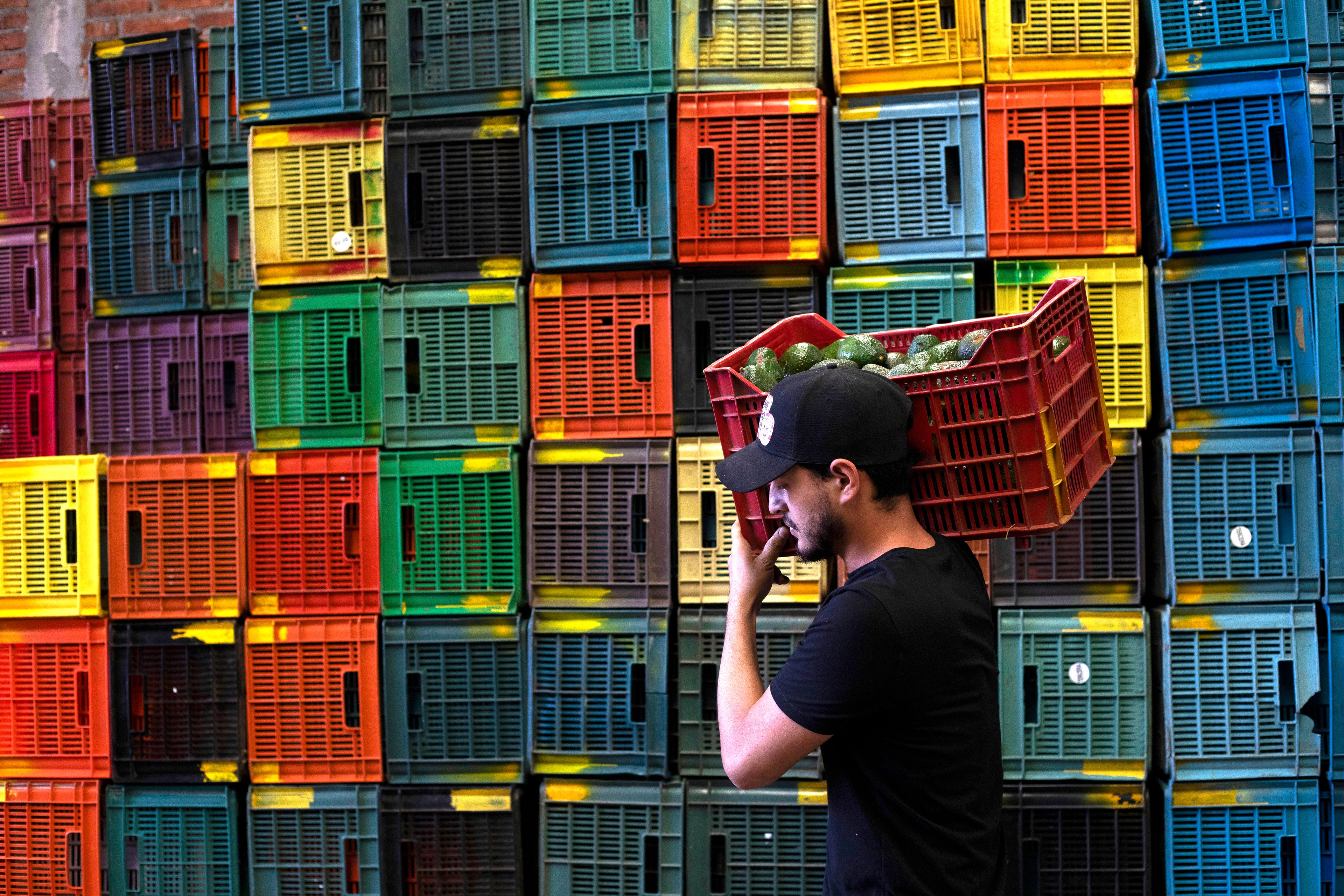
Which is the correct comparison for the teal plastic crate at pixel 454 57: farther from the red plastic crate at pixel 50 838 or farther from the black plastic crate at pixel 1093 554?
the red plastic crate at pixel 50 838

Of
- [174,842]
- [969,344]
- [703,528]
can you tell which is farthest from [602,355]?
[174,842]

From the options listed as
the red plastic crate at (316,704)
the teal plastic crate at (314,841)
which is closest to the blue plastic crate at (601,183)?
the red plastic crate at (316,704)

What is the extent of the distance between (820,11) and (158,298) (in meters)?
3.00

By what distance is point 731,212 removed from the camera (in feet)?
14.1

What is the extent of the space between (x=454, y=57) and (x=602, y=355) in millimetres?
1337

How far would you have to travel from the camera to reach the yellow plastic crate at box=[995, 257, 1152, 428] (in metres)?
4.17

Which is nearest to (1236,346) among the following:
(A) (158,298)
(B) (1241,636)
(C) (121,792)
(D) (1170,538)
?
(D) (1170,538)

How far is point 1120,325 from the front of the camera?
4176 millimetres

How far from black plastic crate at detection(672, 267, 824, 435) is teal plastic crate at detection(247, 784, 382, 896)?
1.97 m

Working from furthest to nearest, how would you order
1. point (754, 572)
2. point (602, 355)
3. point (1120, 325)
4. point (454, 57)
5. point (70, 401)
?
point (70, 401)
point (454, 57)
point (602, 355)
point (1120, 325)
point (754, 572)

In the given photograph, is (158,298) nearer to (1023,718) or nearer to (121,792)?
(121,792)

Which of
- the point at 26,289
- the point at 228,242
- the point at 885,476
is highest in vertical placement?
the point at 228,242

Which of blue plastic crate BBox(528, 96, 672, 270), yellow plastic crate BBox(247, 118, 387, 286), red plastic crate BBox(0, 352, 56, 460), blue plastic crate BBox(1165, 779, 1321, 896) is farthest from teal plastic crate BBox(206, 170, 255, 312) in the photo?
blue plastic crate BBox(1165, 779, 1321, 896)

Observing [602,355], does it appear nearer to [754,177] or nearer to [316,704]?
[754,177]
